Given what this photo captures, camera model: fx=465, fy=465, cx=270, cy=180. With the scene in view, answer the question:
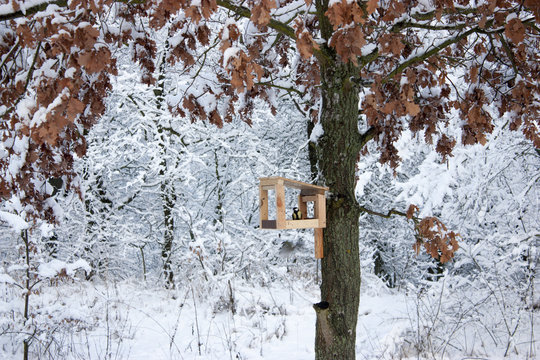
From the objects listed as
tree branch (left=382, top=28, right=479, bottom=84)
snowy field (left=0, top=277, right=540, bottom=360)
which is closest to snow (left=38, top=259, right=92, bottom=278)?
snowy field (left=0, top=277, right=540, bottom=360)

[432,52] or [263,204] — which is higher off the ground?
[432,52]

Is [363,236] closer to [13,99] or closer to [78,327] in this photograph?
[78,327]

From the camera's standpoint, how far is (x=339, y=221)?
3260 mm

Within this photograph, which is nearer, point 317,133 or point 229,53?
point 229,53

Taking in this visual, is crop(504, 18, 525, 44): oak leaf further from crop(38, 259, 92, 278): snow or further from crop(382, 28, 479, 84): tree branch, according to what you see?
crop(38, 259, 92, 278): snow

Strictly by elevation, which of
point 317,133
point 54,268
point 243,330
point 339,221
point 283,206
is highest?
point 317,133

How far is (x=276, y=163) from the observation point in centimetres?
1009

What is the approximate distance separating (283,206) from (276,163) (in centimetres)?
711

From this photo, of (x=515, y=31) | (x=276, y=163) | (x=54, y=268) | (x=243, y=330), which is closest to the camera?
(x=515, y=31)

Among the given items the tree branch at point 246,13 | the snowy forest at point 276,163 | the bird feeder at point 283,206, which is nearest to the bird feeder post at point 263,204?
the bird feeder at point 283,206

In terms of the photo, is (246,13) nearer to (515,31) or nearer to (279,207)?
(279,207)

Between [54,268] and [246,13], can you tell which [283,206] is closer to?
[246,13]

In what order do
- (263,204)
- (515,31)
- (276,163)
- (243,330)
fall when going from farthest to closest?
(276,163) → (243,330) → (263,204) → (515,31)

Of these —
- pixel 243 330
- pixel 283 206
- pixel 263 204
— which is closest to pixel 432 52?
pixel 283 206
